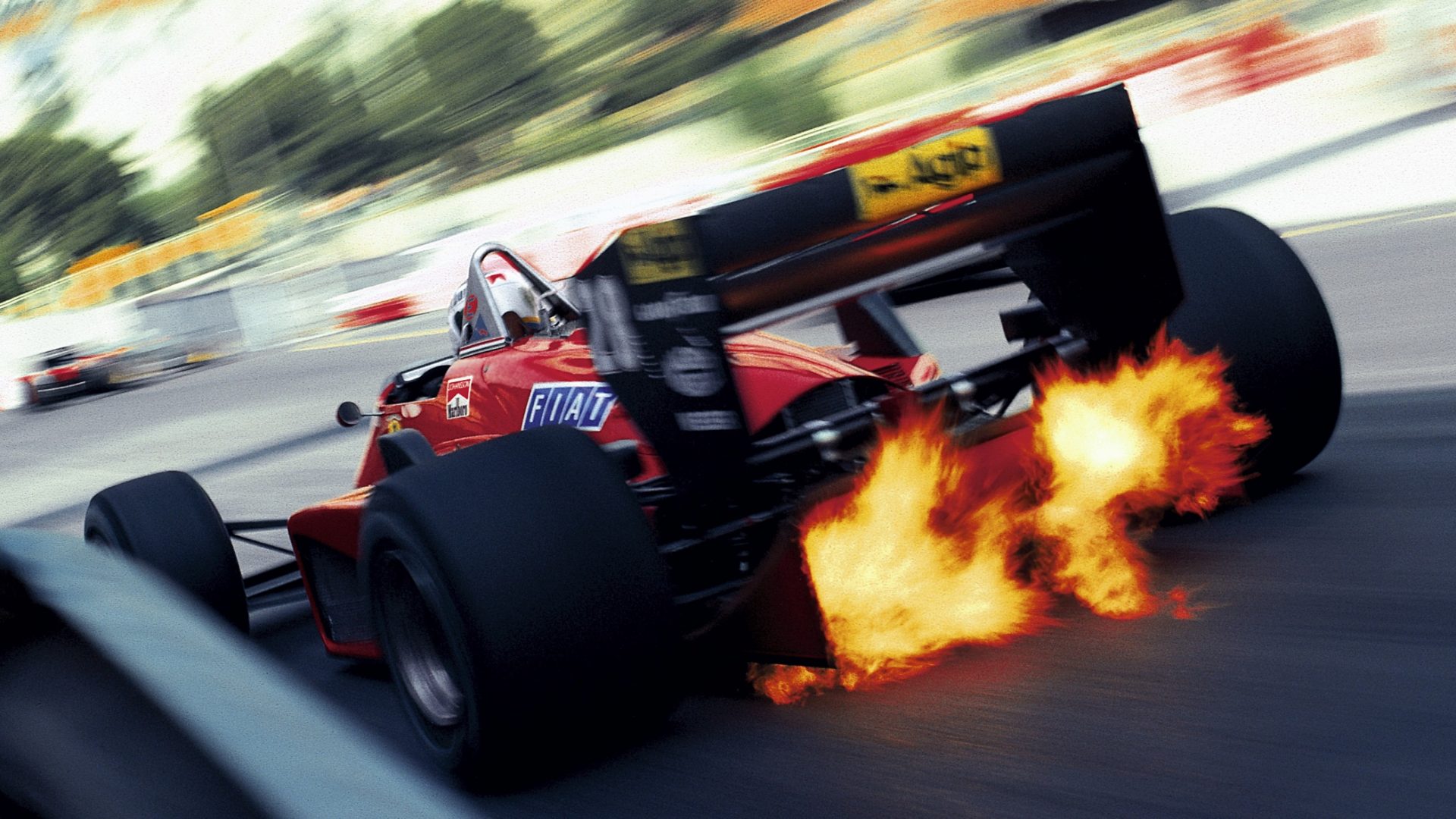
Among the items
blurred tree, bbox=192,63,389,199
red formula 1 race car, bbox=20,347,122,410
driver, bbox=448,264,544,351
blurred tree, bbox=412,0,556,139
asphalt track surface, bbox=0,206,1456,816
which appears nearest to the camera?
asphalt track surface, bbox=0,206,1456,816

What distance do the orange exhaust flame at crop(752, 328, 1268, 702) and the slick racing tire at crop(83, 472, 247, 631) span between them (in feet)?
7.26

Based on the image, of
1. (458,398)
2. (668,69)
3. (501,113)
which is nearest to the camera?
(458,398)

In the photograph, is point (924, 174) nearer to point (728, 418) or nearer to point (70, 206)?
point (728, 418)

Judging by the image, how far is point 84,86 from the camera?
60719 millimetres

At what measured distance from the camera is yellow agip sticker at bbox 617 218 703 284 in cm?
311

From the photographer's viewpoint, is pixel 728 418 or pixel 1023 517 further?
→ pixel 1023 517

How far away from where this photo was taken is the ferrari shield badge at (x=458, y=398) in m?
4.91

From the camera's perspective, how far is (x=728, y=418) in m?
3.23

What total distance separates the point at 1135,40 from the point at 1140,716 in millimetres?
17797

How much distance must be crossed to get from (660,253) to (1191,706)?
146cm

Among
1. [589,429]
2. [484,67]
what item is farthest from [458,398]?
[484,67]

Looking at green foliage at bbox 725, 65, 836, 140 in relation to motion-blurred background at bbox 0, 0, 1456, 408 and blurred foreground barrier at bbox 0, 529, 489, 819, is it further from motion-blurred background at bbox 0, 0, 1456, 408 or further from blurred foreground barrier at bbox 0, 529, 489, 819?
blurred foreground barrier at bbox 0, 529, 489, 819

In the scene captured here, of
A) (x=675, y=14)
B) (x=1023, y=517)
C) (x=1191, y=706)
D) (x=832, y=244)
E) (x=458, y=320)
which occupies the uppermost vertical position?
(x=675, y=14)

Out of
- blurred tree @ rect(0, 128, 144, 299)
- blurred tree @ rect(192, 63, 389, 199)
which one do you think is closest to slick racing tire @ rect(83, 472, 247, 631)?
blurred tree @ rect(192, 63, 389, 199)
